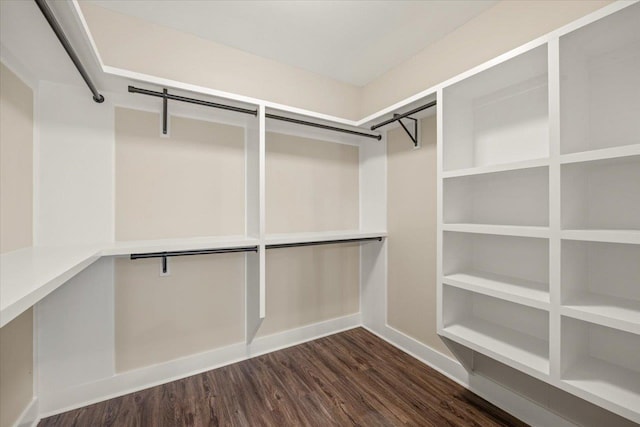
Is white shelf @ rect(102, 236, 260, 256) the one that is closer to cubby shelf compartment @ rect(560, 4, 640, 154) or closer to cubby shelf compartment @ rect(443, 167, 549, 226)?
cubby shelf compartment @ rect(443, 167, 549, 226)

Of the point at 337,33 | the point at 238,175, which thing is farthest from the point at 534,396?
the point at 337,33

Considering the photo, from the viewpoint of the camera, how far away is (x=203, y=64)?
2039 mm

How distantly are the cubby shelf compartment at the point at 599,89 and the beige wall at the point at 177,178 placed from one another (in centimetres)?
196

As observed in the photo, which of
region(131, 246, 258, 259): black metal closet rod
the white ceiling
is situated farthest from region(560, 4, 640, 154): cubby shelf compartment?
region(131, 246, 258, 259): black metal closet rod

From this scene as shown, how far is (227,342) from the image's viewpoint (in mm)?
2158

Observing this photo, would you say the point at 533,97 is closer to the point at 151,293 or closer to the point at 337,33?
the point at 337,33

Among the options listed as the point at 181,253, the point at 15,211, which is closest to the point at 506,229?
the point at 181,253

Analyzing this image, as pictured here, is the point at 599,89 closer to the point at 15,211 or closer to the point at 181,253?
the point at 181,253

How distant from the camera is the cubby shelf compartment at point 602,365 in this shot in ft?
3.37

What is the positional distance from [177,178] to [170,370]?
135cm

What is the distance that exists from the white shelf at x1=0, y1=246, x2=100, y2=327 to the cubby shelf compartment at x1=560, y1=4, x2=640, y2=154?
72.6 inches

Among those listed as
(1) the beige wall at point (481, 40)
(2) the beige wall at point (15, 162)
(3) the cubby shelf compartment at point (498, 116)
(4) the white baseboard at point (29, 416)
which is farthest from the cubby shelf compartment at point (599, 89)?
(4) the white baseboard at point (29, 416)

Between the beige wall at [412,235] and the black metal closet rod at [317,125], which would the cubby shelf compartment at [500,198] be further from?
the black metal closet rod at [317,125]

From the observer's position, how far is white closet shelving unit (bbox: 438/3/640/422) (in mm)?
1114
